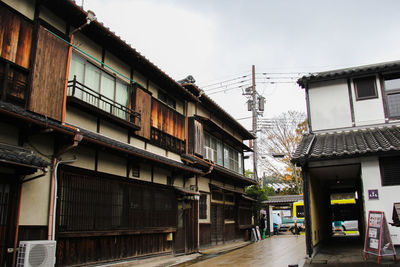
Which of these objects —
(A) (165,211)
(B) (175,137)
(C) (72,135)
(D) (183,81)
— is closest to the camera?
(C) (72,135)

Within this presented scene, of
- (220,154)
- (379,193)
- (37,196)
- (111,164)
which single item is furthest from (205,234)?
(37,196)

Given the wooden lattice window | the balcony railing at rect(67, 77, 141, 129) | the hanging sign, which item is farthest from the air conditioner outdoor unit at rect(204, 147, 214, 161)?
the hanging sign

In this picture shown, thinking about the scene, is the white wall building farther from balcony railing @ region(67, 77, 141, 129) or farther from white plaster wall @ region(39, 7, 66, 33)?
white plaster wall @ region(39, 7, 66, 33)

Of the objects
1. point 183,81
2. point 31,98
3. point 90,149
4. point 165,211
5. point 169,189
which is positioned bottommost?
point 165,211

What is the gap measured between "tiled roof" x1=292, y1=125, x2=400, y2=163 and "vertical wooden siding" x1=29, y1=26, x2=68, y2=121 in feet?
26.8

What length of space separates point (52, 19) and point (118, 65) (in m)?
3.23

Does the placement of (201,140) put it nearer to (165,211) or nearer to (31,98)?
(165,211)

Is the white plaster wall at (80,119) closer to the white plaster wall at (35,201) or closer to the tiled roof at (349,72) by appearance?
the white plaster wall at (35,201)

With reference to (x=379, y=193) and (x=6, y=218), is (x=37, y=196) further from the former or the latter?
(x=379, y=193)

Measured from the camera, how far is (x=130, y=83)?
13.2 metres

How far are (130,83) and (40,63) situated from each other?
14.9ft

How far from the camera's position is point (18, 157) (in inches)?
286

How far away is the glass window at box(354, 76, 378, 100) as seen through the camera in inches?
563

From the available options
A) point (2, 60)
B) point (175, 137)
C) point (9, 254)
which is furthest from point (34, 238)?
point (175, 137)
